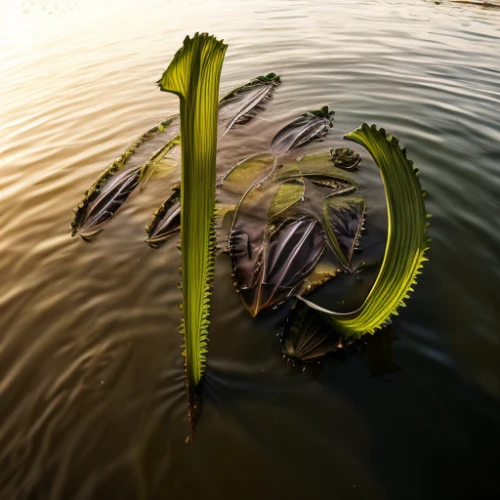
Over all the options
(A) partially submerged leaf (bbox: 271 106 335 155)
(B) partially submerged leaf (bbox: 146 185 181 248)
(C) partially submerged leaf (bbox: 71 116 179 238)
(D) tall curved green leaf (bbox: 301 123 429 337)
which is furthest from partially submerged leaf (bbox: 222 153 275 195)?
(D) tall curved green leaf (bbox: 301 123 429 337)

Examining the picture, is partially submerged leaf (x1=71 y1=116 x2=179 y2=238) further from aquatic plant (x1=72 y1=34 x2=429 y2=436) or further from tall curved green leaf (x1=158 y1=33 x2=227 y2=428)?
tall curved green leaf (x1=158 y1=33 x2=227 y2=428)

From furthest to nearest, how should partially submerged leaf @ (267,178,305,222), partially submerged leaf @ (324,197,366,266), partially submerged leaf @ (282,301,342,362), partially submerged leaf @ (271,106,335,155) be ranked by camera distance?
partially submerged leaf @ (271,106,335,155) < partially submerged leaf @ (267,178,305,222) < partially submerged leaf @ (324,197,366,266) < partially submerged leaf @ (282,301,342,362)

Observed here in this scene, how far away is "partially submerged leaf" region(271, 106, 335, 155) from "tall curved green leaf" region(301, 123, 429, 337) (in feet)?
7.75

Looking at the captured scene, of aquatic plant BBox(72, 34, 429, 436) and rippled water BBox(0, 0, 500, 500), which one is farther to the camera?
rippled water BBox(0, 0, 500, 500)

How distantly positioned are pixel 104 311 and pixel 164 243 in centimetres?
69

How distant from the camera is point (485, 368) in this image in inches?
74.7

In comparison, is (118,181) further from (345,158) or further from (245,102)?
(245,102)

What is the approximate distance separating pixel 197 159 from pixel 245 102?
12.9 feet

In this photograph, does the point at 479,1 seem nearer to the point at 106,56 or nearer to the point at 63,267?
the point at 106,56

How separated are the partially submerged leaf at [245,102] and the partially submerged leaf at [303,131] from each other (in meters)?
0.58

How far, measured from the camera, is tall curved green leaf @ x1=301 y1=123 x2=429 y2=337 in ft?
4.12

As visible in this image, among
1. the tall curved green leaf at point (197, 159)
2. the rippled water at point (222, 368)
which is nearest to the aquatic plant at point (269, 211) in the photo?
the tall curved green leaf at point (197, 159)

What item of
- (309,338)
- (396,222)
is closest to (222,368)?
(309,338)

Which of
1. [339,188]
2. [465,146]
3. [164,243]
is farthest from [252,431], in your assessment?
[465,146]
